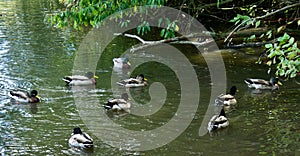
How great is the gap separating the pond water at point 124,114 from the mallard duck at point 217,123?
0.52ft

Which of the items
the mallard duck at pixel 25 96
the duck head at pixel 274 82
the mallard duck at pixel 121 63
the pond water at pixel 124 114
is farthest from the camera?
the mallard duck at pixel 121 63

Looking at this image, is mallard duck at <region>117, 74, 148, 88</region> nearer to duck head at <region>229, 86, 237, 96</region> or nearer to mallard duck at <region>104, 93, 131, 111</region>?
mallard duck at <region>104, 93, 131, 111</region>

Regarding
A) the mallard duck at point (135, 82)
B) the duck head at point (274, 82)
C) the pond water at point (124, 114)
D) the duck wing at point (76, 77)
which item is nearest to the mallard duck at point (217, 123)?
the pond water at point (124, 114)

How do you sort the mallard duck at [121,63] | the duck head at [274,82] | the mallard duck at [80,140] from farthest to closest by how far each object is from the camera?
the mallard duck at [121,63] → the duck head at [274,82] → the mallard duck at [80,140]

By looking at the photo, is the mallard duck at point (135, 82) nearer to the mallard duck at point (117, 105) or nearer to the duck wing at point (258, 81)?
the mallard duck at point (117, 105)

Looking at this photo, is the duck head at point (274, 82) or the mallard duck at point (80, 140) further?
the duck head at point (274, 82)

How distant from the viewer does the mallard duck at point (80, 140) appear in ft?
Result: 30.5

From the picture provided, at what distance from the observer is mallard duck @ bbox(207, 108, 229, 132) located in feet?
34.2

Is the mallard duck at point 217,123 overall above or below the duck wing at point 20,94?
below

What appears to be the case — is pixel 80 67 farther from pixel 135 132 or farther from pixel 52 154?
pixel 52 154

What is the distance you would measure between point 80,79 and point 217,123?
16.5 ft

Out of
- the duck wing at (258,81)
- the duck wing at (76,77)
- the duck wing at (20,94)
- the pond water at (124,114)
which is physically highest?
the duck wing at (258,81)

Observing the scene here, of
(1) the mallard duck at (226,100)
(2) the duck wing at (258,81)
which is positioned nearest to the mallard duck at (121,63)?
(2) the duck wing at (258,81)

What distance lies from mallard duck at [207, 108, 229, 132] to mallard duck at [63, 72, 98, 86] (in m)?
4.48
